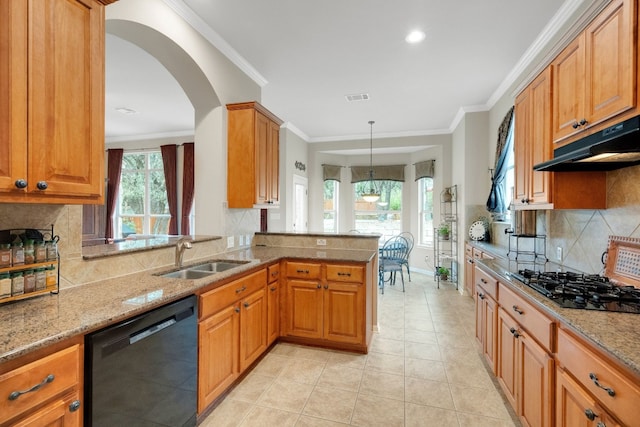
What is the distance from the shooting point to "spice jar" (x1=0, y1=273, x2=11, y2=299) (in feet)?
4.31

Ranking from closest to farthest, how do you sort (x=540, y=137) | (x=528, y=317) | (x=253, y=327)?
(x=528, y=317) → (x=540, y=137) → (x=253, y=327)

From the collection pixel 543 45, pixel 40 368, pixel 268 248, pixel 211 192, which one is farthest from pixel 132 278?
pixel 543 45

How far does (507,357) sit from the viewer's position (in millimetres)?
1978

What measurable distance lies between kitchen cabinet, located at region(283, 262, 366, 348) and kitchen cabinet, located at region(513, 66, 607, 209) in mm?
1484

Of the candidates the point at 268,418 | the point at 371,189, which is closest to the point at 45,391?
the point at 268,418

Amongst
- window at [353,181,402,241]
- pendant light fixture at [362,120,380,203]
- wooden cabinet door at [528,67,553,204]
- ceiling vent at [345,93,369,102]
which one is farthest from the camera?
window at [353,181,402,241]

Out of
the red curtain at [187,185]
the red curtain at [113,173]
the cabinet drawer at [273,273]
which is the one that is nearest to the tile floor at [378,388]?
the cabinet drawer at [273,273]

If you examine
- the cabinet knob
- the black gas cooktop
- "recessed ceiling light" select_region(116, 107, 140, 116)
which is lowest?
the cabinet knob

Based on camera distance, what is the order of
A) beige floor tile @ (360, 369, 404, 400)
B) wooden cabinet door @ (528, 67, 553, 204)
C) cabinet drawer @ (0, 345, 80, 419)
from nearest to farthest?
cabinet drawer @ (0, 345, 80, 419) → wooden cabinet door @ (528, 67, 553, 204) → beige floor tile @ (360, 369, 404, 400)

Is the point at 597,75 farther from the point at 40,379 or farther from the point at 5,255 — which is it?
the point at 5,255

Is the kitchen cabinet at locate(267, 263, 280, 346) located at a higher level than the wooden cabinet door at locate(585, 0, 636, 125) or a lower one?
lower

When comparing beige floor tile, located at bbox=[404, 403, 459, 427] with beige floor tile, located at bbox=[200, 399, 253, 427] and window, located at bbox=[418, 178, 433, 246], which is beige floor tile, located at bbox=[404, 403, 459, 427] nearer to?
beige floor tile, located at bbox=[200, 399, 253, 427]

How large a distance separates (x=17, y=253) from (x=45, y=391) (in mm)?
681

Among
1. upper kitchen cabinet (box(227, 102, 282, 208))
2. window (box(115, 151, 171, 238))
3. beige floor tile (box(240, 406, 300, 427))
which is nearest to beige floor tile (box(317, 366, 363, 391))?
beige floor tile (box(240, 406, 300, 427))
